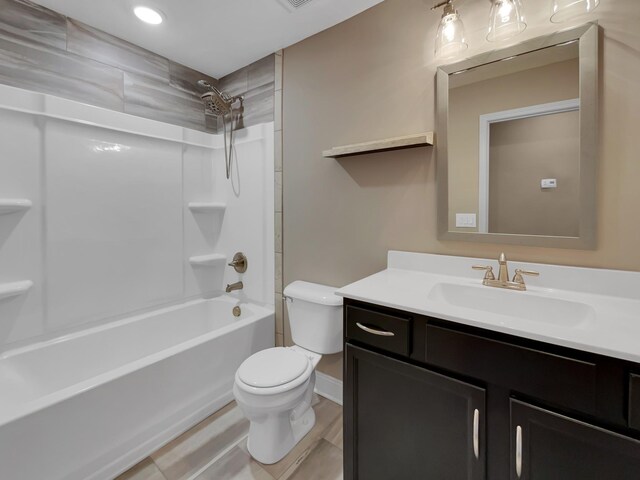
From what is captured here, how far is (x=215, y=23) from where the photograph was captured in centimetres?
184

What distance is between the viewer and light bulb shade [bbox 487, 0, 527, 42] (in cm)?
124

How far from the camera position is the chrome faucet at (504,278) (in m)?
1.24

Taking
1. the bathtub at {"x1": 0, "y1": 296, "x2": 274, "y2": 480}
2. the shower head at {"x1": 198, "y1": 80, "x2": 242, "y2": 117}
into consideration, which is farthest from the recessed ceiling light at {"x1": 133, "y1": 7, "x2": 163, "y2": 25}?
the bathtub at {"x1": 0, "y1": 296, "x2": 274, "y2": 480}

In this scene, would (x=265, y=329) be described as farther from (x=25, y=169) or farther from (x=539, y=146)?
(x=539, y=146)

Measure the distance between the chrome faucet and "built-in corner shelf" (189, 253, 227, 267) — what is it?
1.98 meters

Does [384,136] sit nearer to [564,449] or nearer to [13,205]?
[564,449]

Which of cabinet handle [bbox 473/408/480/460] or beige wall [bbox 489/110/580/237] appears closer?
cabinet handle [bbox 473/408/480/460]

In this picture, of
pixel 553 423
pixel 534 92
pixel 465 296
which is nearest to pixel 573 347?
pixel 553 423

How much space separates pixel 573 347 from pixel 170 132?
256 cm

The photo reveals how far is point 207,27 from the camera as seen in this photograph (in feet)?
6.15

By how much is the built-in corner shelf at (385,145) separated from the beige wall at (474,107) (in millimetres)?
137

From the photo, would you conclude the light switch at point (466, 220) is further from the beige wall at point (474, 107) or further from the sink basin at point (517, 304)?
the sink basin at point (517, 304)

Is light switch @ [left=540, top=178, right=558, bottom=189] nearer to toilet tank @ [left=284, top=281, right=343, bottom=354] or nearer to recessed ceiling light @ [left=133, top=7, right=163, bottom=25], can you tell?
toilet tank @ [left=284, top=281, right=343, bottom=354]

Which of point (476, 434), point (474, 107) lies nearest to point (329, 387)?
point (476, 434)
